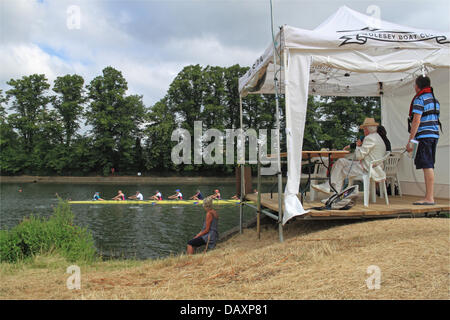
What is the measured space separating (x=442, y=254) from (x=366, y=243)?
0.91 meters

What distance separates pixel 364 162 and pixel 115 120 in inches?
1682

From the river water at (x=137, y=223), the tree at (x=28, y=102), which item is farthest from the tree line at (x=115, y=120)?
the river water at (x=137, y=223)

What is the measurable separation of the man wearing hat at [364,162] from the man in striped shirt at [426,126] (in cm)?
70

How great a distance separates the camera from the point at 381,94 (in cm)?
889

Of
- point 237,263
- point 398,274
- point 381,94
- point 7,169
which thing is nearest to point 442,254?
point 398,274

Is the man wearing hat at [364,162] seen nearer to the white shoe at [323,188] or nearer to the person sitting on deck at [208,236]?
the white shoe at [323,188]

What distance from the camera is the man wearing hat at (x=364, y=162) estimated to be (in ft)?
20.0

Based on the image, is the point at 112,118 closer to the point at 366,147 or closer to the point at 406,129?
the point at 406,129

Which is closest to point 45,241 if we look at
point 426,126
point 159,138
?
point 426,126

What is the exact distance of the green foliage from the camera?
21.8 ft

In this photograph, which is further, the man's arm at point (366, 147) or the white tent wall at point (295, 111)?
the man's arm at point (366, 147)

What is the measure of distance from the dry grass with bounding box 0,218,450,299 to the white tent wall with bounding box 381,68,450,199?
2764mm

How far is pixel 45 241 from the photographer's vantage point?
696 cm
